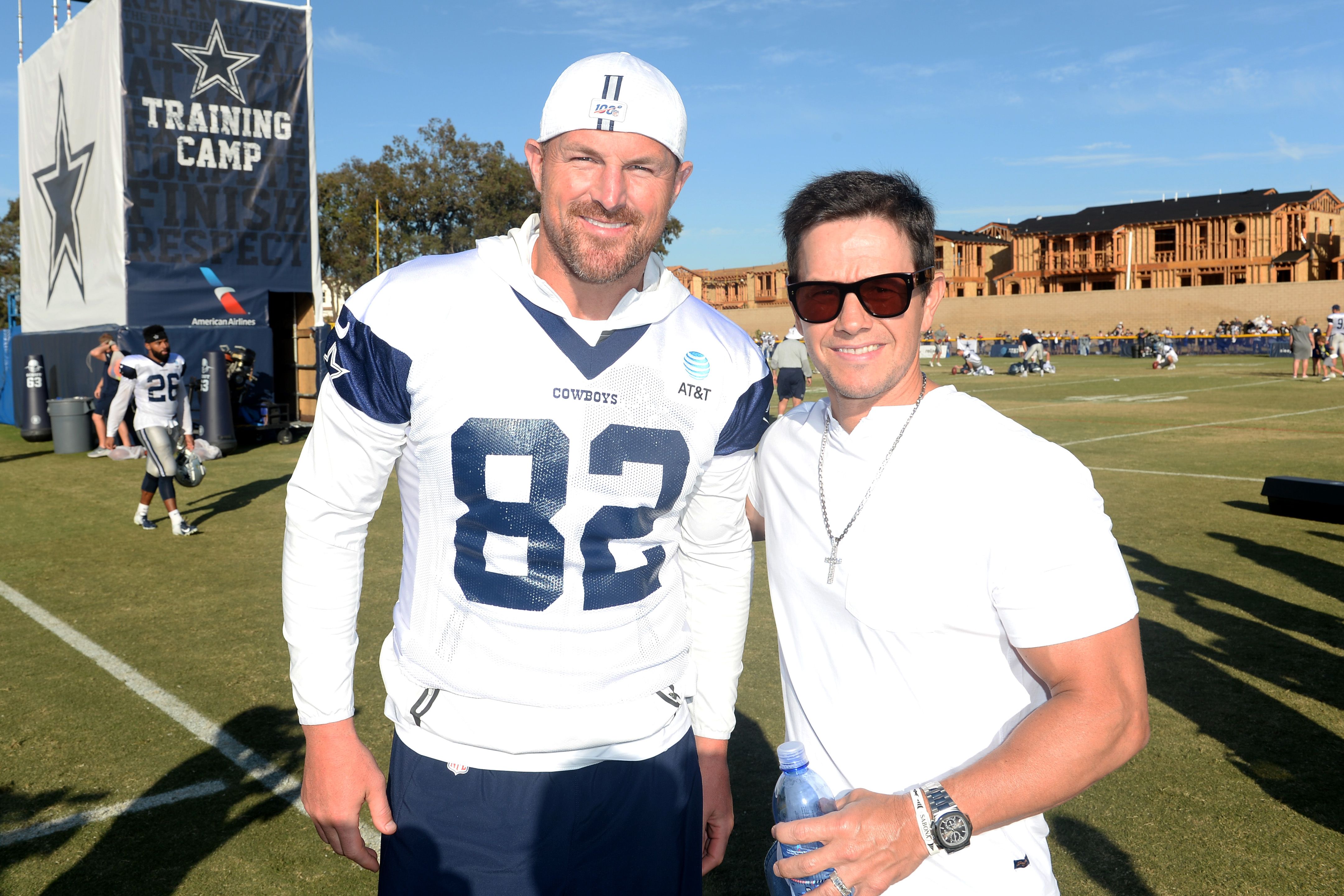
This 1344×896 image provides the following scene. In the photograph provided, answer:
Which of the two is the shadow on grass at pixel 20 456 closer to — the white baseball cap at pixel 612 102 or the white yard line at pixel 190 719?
the white yard line at pixel 190 719

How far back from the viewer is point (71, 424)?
57.3ft

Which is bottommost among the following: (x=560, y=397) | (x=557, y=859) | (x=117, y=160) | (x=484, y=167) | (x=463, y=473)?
(x=557, y=859)

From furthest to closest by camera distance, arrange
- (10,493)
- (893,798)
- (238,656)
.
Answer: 1. (10,493)
2. (238,656)
3. (893,798)

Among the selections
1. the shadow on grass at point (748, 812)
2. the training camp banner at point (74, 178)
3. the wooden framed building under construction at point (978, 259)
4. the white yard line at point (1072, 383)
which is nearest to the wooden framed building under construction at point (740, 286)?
the wooden framed building under construction at point (978, 259)

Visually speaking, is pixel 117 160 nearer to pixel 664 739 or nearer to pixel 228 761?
pixel 228 761

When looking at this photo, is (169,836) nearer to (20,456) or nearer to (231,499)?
(231,499)

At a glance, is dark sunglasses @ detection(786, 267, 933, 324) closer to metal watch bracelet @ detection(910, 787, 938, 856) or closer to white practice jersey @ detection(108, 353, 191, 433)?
metal watch bracelet @ detection(910, 787, 938, 856)

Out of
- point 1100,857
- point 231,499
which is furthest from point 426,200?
point 1100,857

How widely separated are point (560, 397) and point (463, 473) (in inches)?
11.1

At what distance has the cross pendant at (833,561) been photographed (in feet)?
6.63

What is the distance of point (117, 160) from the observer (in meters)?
18.6

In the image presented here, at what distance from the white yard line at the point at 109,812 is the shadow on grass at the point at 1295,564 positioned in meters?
7.93

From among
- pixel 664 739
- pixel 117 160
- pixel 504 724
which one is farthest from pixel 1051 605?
pixel 117 160

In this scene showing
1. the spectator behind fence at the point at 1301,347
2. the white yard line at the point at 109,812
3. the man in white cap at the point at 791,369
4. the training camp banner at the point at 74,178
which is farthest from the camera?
the spectator behind fence at the point at 1301,347
